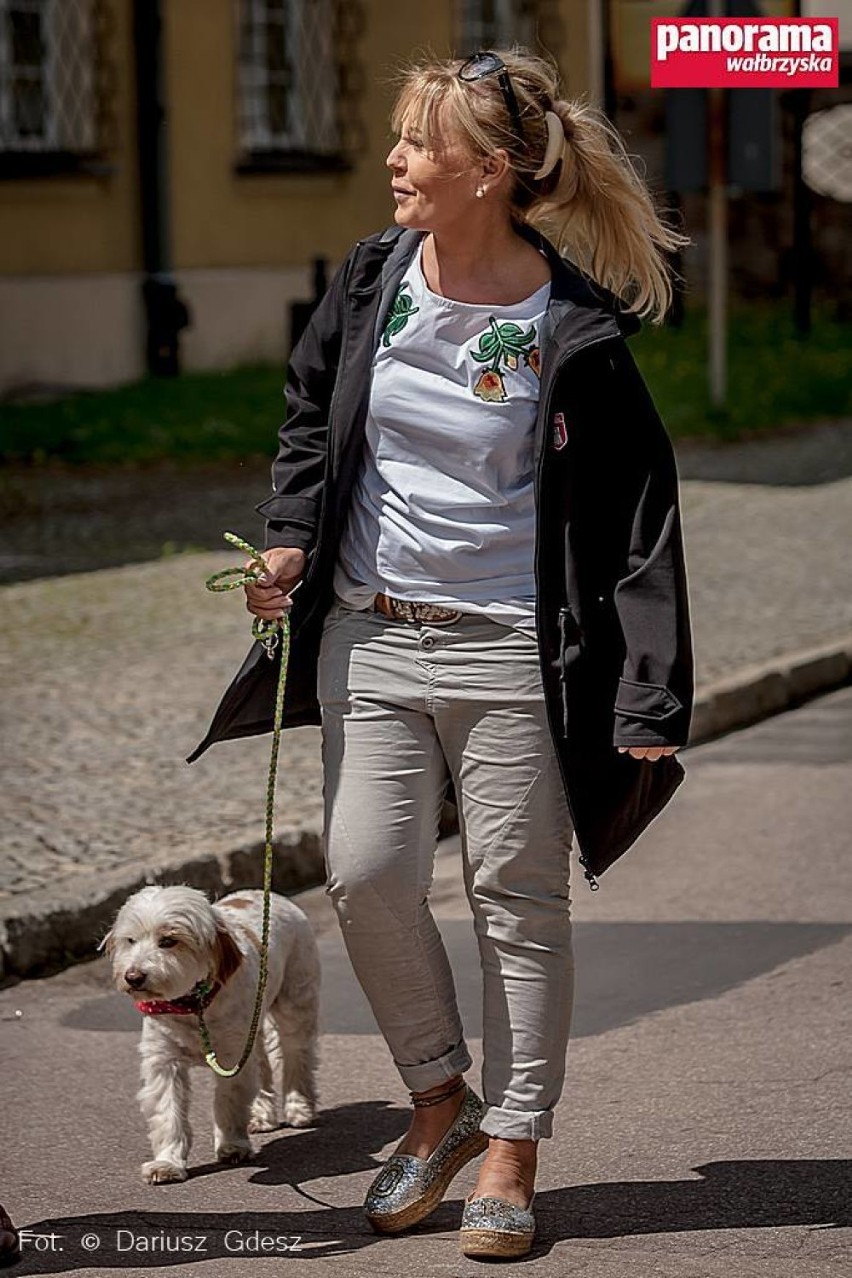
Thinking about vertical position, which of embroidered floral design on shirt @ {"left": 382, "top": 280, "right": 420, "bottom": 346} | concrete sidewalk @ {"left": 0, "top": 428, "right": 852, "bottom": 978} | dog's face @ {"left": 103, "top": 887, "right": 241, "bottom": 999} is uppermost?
embroidered floral design on shirt @ {"left": 382, "top": 280, "right": 420, "bottom": 346}

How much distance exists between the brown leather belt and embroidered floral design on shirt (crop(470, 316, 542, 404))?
0.38 m

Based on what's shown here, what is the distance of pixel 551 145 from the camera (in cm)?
397

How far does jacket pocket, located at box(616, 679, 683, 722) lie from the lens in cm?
387

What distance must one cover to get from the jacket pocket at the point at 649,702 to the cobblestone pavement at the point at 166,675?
253 cm

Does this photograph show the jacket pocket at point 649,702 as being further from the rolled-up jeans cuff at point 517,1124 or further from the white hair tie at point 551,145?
the white hair tie at point 551,145

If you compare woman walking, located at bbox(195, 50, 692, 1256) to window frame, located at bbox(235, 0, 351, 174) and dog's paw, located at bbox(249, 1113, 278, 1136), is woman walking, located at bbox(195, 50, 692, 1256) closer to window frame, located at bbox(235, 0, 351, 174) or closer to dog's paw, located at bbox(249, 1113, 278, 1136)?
dog's paw, located at bbox(249, 1113, 278, 1136)

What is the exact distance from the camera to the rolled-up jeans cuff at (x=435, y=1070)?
4.17 metres

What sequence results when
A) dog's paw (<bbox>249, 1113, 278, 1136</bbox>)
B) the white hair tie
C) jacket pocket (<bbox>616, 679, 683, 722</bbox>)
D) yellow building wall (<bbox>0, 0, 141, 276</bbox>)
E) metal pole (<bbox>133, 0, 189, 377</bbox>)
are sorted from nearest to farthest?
1. jacket pocket (<bbox>616, 679, 683, 722</bbox>)
2. the white hair tie
3. dog's paw (<bbox>249, 1113, 278, 1136</bbox>)
4. yellow building wall (<bbox>0, 0, 141, 276</bbox>)
5. metal pole (<bbox>133, 0, 189, 377</bbox>)

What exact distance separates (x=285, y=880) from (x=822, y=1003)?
1795 mm

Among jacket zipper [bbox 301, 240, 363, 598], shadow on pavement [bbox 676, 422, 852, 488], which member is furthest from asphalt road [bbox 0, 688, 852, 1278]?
shadow on pavement [bbox 676, 422, 852, 488]

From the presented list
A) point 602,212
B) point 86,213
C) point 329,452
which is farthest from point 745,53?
point 86,213

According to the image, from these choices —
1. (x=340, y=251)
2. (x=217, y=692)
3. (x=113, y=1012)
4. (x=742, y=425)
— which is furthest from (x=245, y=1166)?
(x=340, y=251)

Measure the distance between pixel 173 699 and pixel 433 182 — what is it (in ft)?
15.2

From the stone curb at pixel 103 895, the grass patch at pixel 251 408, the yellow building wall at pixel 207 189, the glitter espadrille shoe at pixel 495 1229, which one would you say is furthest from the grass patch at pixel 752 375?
the glitter espadrille shoe at pixel 495 1229
